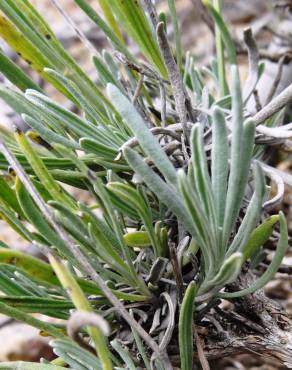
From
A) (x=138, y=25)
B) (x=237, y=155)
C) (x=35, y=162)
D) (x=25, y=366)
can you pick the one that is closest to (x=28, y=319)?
(x=25, y=366)

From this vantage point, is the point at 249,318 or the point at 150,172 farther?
the point at 249,318

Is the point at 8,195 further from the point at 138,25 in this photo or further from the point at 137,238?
the point at 138,25

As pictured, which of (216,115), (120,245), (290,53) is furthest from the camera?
(290,53)

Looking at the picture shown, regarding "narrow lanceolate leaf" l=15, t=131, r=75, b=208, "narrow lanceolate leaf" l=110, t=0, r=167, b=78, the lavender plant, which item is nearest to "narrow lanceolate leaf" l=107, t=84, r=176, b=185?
the lavender plant

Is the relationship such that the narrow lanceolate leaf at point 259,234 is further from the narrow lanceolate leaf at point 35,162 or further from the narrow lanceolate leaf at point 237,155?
the narrow lanceolate leaf at point 35,162

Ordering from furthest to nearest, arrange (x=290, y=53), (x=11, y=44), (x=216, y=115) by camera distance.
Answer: (x=290, y=53) < (x=11, y=44) < (x=216, y=115)

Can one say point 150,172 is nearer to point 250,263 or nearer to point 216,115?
point 216,115

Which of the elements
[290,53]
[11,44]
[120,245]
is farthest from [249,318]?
[290,53]
